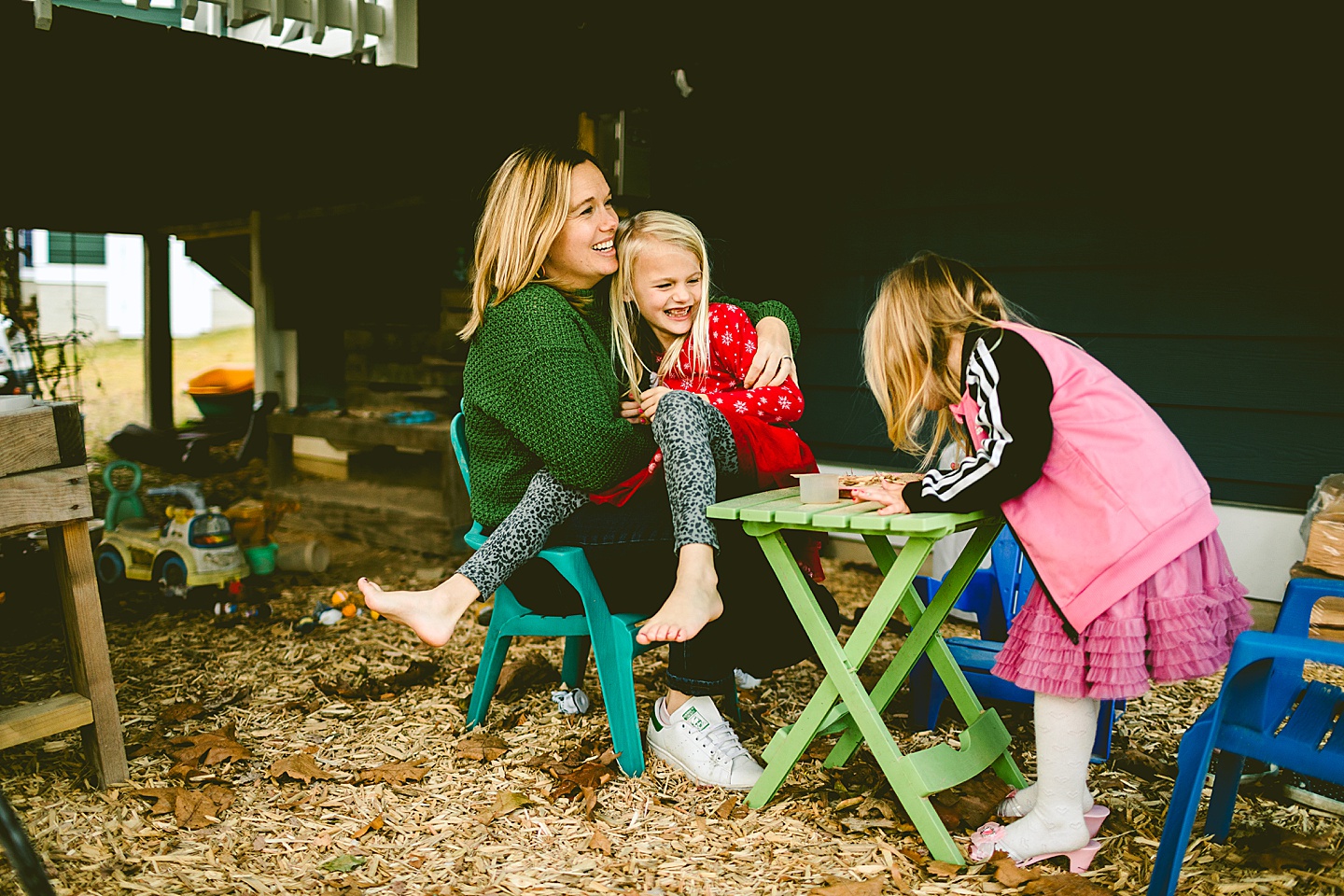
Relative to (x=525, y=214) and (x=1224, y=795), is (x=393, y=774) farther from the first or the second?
(x=1224, y=795)

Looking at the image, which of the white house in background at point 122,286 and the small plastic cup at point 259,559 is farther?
the white house in background at point 122,286

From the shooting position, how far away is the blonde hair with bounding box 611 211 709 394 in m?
2.74

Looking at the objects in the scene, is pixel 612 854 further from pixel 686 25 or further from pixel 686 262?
pixel 686 25

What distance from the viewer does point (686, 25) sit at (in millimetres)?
4402

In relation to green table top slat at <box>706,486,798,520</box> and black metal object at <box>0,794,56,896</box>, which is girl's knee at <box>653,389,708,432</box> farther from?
black metal object at <box>0,794,56,896</box>

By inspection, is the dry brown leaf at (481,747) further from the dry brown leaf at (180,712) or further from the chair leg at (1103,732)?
the chair leg at (1103,732)

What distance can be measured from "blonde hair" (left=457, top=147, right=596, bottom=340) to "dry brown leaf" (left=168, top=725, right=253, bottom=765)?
1238mm

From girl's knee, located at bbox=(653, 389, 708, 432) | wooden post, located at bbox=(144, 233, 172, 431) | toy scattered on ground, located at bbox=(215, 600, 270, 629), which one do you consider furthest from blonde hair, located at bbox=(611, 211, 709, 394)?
wooden post, located at bbox=(144, 233, 172, 431)

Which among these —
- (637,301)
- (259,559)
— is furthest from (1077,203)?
(259,559)

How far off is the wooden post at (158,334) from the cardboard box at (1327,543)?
27.8 ft

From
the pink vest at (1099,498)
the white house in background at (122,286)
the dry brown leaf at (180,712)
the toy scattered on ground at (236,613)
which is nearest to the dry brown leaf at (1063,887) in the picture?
the pink vest at (1099,498)

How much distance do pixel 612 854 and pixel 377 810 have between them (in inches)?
23.9

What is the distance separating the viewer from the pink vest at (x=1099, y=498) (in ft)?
6.43

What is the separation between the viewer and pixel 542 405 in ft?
8.12
